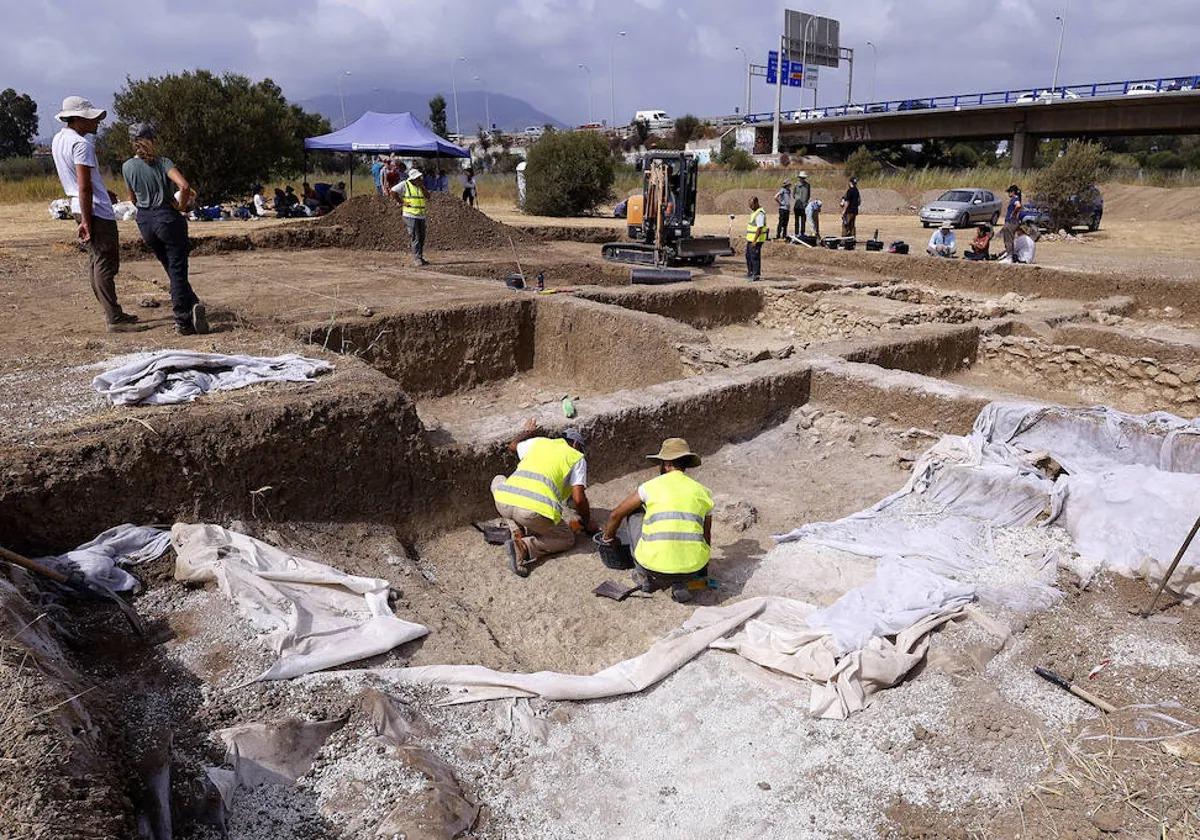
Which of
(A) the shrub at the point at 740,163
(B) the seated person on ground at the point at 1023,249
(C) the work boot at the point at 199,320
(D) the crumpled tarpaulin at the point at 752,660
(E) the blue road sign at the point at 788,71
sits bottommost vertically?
(D) the crumpled tarpaulin at the point at 752,660

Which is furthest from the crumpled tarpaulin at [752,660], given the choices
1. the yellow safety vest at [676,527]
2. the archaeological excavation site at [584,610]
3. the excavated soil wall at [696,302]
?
the excavated soil wall at [696,302]

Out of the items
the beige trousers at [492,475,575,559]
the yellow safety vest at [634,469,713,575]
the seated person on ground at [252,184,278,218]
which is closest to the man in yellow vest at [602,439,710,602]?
the yellow safety vest at [634,469,713,575]

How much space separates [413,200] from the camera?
11.6 m

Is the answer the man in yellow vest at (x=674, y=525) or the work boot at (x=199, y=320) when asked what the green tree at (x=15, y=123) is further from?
the man in yellow vest at (x=674, y=525)

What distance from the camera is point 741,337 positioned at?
1149cm

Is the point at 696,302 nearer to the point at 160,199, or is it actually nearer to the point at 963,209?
the point at 160,199

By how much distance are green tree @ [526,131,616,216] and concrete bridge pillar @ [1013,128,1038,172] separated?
22182 mm

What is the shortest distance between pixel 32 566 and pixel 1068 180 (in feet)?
77.7

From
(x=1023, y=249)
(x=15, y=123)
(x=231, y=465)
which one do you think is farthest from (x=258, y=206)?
(x=15, y=123)

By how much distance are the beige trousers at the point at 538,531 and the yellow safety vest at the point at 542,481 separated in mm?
53

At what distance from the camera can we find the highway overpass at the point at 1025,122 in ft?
109

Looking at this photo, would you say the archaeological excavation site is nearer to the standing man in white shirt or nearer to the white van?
the standing man in white shirt

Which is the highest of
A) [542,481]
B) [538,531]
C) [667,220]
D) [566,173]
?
[566,173]

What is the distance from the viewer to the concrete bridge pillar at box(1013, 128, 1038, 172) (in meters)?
37.4
